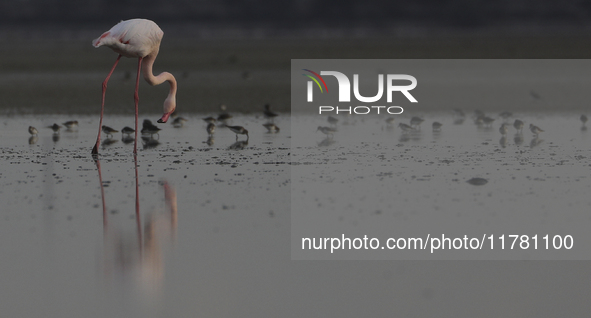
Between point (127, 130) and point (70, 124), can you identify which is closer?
point (127, 130)

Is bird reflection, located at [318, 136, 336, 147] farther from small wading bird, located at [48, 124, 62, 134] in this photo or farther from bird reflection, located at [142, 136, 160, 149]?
small wading bird, located at [48, 124, 62, 134]

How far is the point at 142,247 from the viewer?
225 inches

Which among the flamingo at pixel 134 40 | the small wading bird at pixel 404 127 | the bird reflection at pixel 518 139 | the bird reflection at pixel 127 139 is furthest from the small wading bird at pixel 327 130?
the bird reflection at pixel 127 139

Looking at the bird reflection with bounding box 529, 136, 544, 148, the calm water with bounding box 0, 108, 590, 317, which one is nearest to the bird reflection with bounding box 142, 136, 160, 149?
the calm water with bounding box 0, 108, 590, 317

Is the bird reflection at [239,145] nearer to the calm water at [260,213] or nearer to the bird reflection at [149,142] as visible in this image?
the calm water at [260,213]

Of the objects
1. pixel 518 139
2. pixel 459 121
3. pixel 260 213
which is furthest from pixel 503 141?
pixel 260 213

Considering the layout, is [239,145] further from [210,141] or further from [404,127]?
[404,127]

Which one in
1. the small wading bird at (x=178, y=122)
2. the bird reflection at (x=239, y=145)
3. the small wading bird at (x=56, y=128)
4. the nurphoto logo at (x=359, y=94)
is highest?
the nurphoto logo at (x=359, y=94)

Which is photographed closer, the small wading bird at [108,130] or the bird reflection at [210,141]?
the bird reflection at [210,141]

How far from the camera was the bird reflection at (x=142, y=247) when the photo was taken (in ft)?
16.5

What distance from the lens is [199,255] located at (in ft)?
18.2

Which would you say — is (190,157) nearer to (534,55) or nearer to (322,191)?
(322,191)

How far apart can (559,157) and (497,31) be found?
2419 inches

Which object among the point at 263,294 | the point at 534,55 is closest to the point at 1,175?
the point at 263,294
